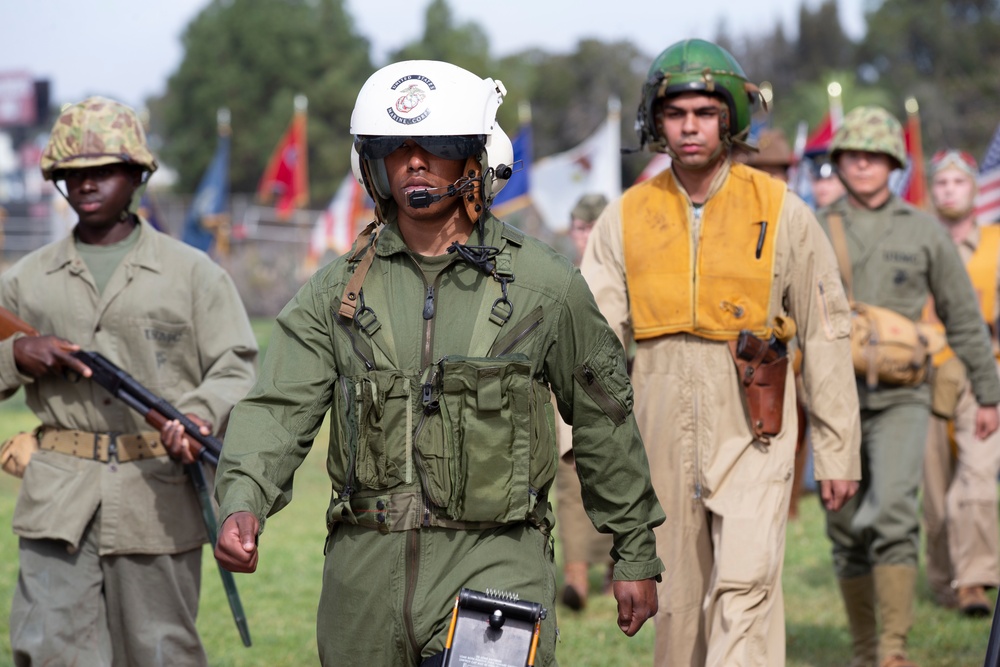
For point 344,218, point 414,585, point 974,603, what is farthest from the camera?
point 344,218

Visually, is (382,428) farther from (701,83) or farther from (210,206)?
(210,206)

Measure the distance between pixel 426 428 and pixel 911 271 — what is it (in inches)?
188

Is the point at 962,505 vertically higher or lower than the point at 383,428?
lower

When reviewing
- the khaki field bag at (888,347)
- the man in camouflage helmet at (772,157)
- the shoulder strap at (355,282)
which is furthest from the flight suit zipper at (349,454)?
the man in camouflage helmet at (772,157)

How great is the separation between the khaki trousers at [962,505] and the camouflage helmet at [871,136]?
1.97 m

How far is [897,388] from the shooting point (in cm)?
811

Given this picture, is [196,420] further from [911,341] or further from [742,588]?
[911,341]

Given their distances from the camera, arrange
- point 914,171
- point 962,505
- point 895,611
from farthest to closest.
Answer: point 914,171, point 962,505, point 895,611

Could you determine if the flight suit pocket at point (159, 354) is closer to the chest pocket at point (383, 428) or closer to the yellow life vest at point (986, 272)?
the chest pocket at point (383, 428)

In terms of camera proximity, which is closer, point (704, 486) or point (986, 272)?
point (704, 486)

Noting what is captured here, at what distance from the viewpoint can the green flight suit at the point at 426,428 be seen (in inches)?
164

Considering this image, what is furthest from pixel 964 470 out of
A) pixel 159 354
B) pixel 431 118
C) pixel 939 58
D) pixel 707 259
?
pixel 939 58

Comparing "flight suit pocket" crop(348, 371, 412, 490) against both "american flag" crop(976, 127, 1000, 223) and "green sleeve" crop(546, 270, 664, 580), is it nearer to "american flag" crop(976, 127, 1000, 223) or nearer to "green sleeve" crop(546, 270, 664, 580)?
"green sleeve" crop(546, 270, 664, 580)

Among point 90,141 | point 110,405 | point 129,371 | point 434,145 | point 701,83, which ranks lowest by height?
point 110,405
